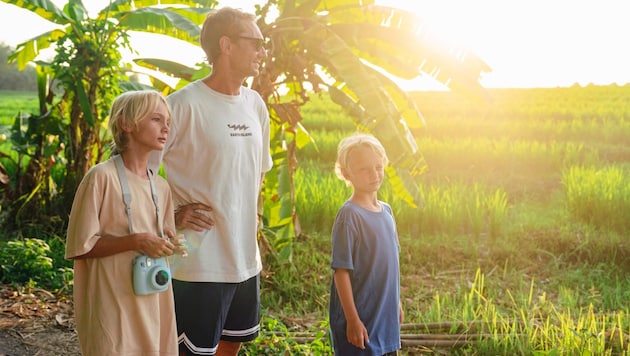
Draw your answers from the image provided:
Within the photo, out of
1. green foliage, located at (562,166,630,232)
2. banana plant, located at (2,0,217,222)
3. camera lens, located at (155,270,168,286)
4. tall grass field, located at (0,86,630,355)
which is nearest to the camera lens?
camera lens, located at (155,270,168,286)

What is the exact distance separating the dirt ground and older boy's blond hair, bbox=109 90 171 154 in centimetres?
228

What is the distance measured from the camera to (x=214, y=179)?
91.3 inches

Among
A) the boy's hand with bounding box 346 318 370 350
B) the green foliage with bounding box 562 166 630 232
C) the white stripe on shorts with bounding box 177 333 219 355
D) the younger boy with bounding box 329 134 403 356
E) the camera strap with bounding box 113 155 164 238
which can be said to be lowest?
the green foliage with bounding box 562 166 630 232

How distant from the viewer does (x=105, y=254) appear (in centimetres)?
198

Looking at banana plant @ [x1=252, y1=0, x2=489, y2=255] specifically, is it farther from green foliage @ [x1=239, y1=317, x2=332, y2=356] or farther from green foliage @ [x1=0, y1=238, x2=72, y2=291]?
green foliage @ [x1=0, y1=238, x2=72, y2=291]

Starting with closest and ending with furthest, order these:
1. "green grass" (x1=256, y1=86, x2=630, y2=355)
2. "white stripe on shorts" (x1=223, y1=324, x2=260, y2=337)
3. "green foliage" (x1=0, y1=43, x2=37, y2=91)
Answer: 1. "white stripe on shorts" (x1=223, y1=324, x2=260, y2=337)
2. "green grass" (x1=256, y1=86, x2=630, y2=355)
3. "green foliage" (x1=0, y1=43, x2=37, y2=91)

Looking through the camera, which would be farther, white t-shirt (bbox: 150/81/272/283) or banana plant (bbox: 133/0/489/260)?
banana plant (bbox: 133/0/489/260)

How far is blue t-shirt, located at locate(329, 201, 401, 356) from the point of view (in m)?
2.27

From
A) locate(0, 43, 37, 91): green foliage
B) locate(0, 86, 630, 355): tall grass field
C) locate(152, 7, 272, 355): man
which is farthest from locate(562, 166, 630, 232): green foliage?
locate(0, 43, 37, 91): green foliage

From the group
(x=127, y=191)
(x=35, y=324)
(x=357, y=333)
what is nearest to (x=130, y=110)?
(x=127, y=191)

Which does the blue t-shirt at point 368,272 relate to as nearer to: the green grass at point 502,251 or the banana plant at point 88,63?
the green grass at point 502,251

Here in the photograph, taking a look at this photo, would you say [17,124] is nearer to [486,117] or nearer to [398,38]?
[398,38]

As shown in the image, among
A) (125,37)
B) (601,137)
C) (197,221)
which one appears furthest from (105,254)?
(601,137)

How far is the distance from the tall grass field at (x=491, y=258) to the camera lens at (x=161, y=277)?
166 cm
